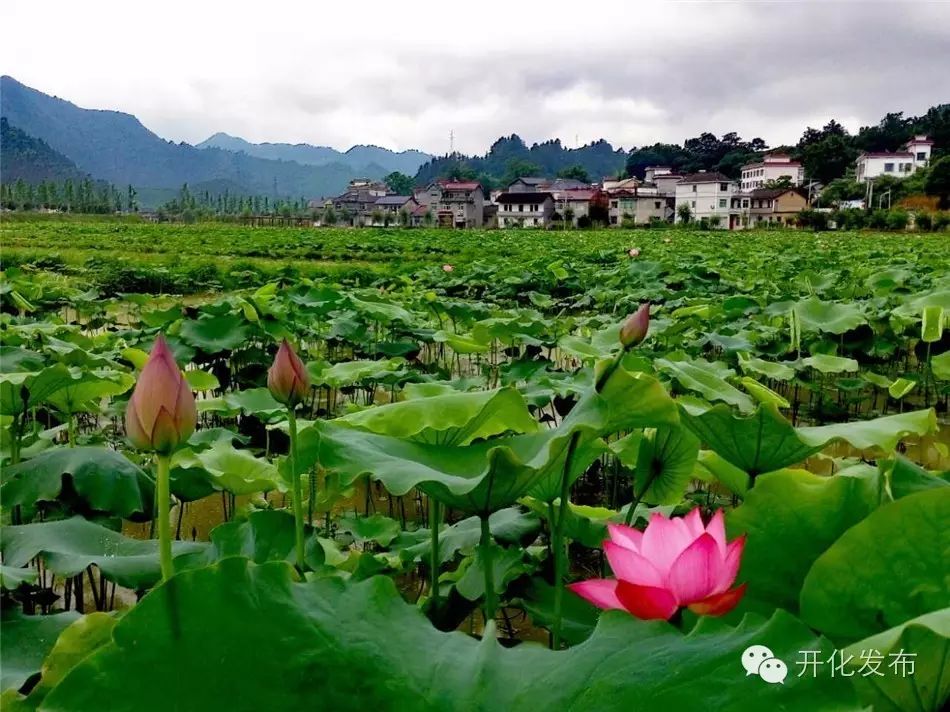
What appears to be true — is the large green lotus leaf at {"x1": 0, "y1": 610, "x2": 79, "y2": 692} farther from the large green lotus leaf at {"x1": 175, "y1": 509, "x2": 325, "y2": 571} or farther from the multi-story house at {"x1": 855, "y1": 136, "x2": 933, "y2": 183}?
the multi-story house at {"x1": 855, "y1": 136, "x2": 933, "y2": 183}

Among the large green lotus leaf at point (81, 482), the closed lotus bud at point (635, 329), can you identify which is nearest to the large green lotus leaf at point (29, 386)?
the large green lotus leaf at point (81, 482)

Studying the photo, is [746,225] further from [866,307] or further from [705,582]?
[705,582]

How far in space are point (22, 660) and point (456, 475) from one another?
650mm

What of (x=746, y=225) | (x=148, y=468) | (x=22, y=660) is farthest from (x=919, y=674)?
(x=746, y=225)

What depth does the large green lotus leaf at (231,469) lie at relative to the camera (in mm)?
1716

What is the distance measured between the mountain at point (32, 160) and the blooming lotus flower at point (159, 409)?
452 feet

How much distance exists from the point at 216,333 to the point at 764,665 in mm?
3826

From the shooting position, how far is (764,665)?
521 mm

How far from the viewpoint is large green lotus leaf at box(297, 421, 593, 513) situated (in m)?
0.82

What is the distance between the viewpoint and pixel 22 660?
103cm

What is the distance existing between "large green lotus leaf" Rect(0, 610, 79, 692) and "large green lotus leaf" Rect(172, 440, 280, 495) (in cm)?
56

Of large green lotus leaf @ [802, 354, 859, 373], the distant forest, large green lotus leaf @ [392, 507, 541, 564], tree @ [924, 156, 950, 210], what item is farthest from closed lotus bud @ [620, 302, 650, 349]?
the distant forest

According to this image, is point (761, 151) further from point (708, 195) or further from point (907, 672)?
point (907, 672)

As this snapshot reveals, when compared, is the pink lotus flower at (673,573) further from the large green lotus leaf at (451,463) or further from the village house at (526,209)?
the village house at (526,209)
